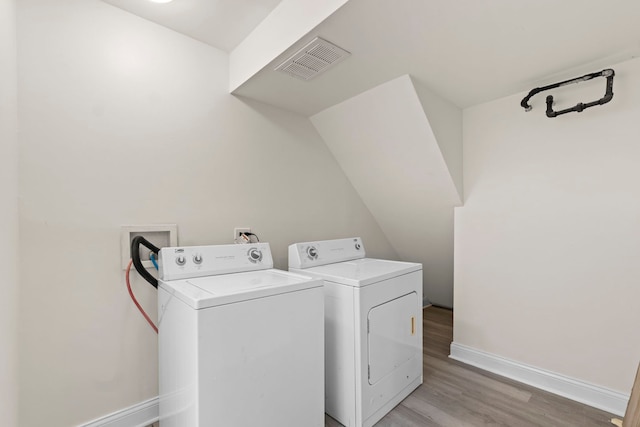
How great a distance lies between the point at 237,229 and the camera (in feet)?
6.90

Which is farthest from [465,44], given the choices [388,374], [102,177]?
→ [102,177]

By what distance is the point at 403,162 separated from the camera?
2.48 meters

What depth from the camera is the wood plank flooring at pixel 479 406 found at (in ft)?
5.51

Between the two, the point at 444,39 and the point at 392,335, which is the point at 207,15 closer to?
the point at 444,39

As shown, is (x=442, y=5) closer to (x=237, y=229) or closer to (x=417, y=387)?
(x=237, y=229)

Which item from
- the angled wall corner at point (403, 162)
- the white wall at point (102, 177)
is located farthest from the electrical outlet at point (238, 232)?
the angled wall corner at point (403, 162)

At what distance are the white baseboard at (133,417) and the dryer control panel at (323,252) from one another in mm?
1143

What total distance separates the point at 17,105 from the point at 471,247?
2881 mm

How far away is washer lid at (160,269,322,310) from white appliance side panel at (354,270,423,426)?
14.4 inches

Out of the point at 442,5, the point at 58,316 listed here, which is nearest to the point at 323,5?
the point at 442,5

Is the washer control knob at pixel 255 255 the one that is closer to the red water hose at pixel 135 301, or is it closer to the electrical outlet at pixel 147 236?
the electrical outlet at pixel 147 236

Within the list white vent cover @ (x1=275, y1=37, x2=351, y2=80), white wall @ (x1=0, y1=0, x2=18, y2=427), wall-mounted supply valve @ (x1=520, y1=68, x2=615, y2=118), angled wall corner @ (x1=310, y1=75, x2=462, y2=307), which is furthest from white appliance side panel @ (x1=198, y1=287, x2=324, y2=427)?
wall-mounted supply valve @ (x1=520, y1=68, x2=615, y2=118)

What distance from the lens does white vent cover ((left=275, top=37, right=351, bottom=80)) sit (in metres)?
1.56

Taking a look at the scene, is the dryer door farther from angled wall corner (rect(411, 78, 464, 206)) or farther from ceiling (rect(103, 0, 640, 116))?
ceiling (rect(103, 0, 640, 116))
